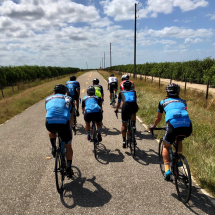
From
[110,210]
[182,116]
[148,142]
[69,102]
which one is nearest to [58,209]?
[110,210]

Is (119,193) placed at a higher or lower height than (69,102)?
lower

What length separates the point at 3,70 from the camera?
27.5 m

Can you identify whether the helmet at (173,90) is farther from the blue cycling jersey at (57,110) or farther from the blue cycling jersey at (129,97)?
the blue cycling jersey at (57,110)

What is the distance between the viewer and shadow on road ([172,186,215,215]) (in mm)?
2812

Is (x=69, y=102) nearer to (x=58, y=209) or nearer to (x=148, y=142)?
(x=58, y=209)

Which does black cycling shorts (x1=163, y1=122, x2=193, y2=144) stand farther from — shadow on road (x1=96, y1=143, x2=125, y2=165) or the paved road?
shadow on road (x1=96, y1=143, x2=125, y2=165)

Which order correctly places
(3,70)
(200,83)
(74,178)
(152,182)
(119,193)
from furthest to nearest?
1. (3,70)
2. (200,83)
3. (74,178)
4. (152,182)
5. (119,193)

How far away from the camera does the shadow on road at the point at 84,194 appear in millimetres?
3084

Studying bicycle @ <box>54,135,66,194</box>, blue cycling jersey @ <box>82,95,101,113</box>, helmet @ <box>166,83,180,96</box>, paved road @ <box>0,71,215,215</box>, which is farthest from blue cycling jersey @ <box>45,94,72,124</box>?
helmet @ <box>166,83,180,96</box>

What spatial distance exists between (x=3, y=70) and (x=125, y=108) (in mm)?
29075

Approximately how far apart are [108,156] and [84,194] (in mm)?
1612

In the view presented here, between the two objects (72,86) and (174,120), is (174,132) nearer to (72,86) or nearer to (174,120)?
(174,120)

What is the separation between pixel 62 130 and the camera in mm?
3299

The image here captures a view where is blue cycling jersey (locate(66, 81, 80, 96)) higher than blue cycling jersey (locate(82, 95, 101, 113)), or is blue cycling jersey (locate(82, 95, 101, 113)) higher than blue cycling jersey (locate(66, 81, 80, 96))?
blue cycling jersey (locate(66, 81, 80, 96))
